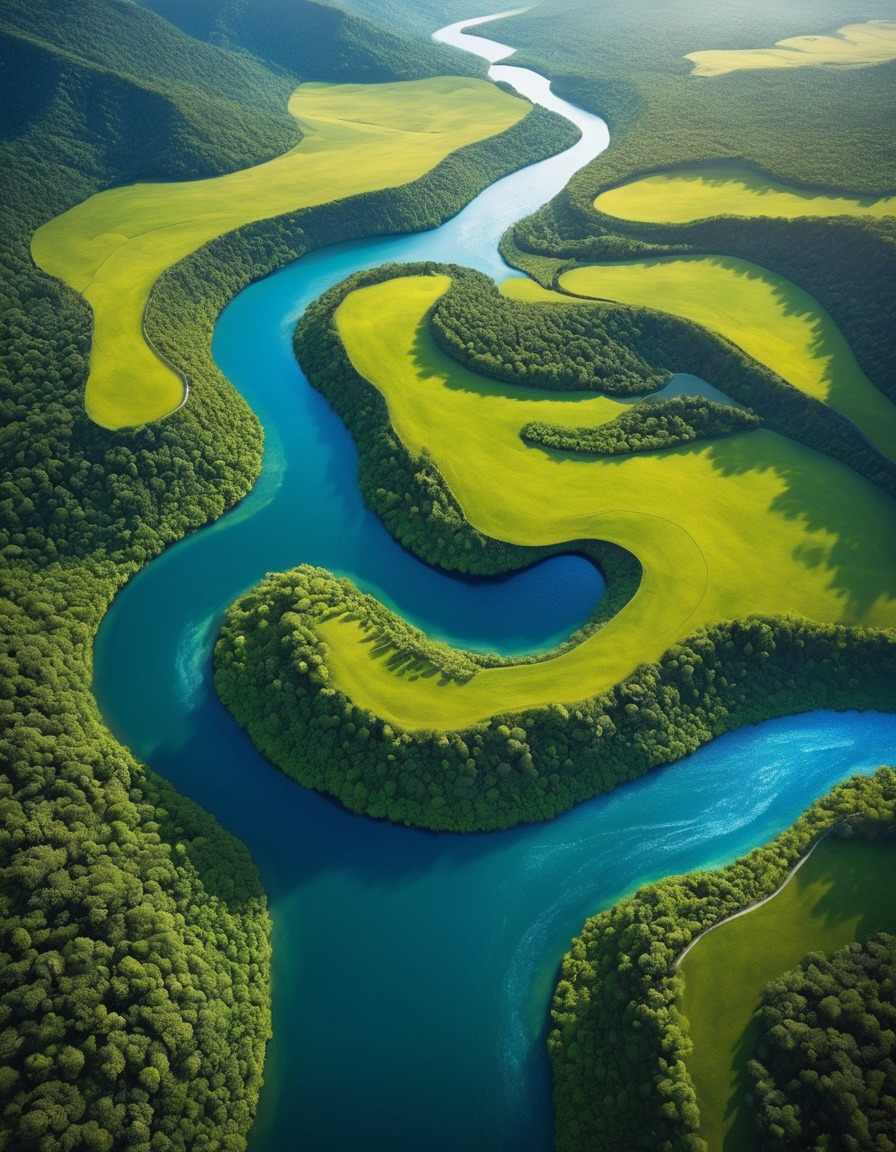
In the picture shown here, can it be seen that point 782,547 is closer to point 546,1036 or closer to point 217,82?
point 546,1036

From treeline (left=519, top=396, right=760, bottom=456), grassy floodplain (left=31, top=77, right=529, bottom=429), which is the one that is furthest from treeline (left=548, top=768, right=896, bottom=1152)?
grassy floodplain (left=31, top=77, right=529, bottom=429)

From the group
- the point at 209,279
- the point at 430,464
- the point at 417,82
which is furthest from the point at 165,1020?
the point at 417,82

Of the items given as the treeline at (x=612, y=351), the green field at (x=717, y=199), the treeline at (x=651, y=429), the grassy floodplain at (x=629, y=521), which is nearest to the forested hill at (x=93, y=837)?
the grassy floodplain at (x=629, y=521)

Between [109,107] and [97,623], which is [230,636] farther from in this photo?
[109,107]

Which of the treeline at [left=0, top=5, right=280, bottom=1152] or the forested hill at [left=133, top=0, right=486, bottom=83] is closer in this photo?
the treeline at [left=0, top=5, right=280, bottom=1152]

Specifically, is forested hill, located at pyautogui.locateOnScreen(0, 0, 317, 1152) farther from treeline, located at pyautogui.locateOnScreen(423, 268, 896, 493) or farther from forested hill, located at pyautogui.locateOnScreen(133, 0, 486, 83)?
forested hill, located at pyautogui.locateOnScreen(133, 0, 486, 83)

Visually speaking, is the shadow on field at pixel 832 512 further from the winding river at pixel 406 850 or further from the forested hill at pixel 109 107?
the forested hill at pixel 109 107
